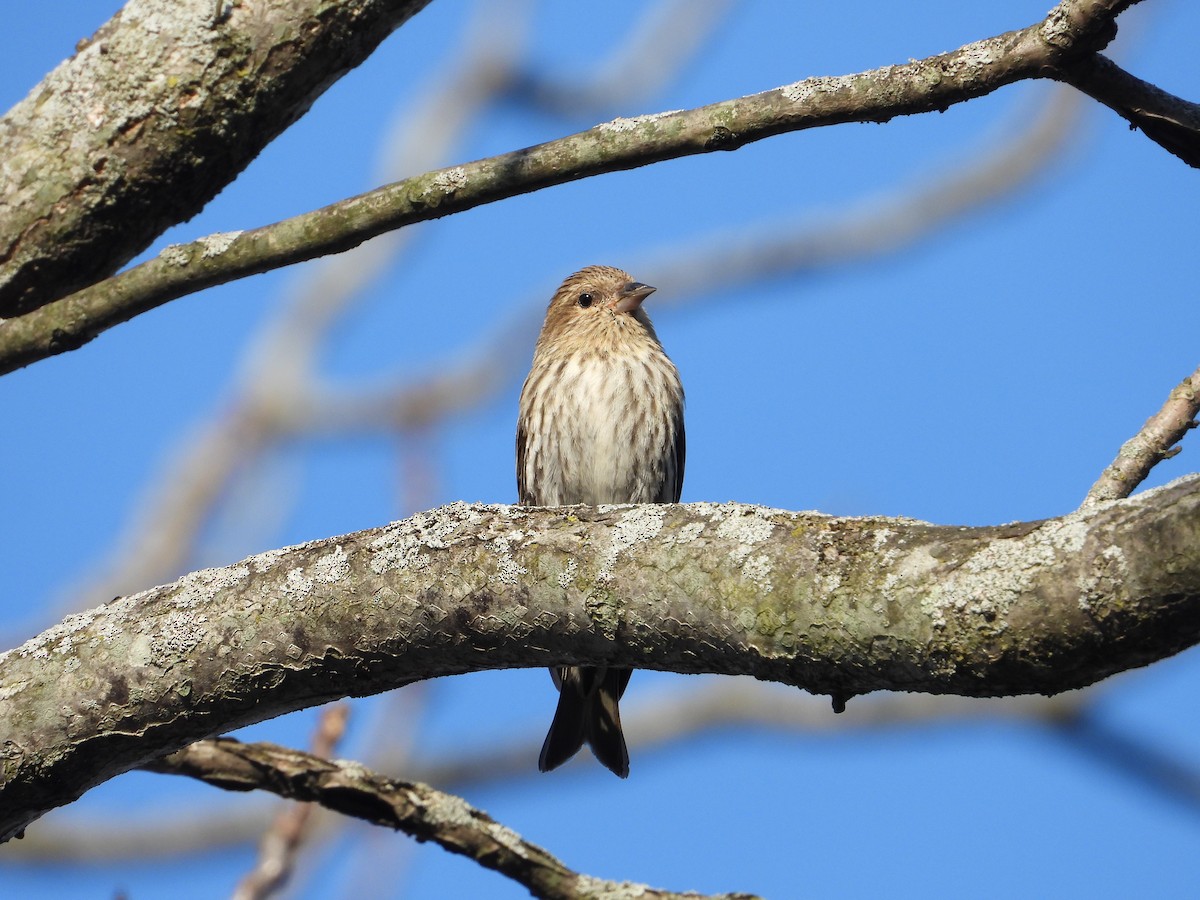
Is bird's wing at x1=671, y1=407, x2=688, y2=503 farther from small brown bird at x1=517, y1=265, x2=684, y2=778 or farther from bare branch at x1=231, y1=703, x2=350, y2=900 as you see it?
bare branch at x1=231, y1=703, x2=350, y2=900

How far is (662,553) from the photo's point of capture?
8.13 ft

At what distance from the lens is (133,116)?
3455mm

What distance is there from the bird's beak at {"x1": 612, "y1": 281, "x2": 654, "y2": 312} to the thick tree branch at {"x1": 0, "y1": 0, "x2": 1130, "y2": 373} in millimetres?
3507

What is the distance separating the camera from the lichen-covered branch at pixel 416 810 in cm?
305

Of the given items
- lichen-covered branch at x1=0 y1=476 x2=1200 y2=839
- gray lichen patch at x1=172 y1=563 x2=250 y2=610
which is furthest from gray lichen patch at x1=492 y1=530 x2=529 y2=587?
gray lichen patch at x1=172 y1=563 x2=250 y2=610

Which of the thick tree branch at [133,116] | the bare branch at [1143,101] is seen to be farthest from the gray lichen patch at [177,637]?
the bare branch at [1143,101]

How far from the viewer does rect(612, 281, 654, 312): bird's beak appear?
21.7ft

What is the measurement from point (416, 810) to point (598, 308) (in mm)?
3826

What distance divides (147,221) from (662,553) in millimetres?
1842

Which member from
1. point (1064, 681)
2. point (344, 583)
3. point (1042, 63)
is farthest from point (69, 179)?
point (1064, 681)

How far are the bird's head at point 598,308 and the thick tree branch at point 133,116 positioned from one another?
301 cm

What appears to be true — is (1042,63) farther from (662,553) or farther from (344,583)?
(344,583)

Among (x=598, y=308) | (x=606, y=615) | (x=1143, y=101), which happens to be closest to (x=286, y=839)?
(x=606, y=615)

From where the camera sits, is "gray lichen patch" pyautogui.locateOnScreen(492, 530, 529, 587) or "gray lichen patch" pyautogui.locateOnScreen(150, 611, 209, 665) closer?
"gray lichen patch" pyautogui.locateOnScreen(492, 530, 529, 587)
